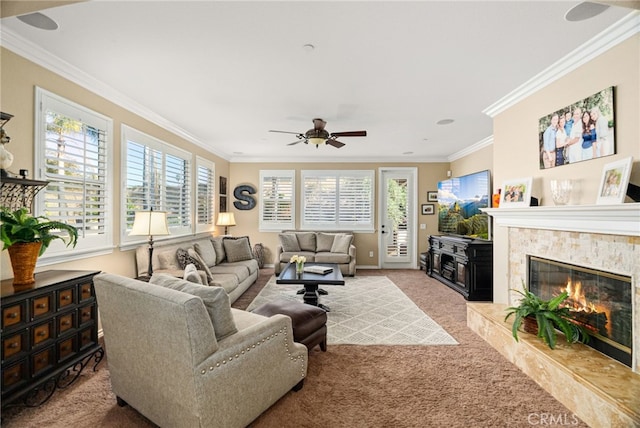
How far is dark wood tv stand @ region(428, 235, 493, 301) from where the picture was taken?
464 centimetres

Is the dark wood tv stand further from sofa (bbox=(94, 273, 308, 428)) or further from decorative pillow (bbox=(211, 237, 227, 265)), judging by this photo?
decorative pillow (bbox=(211, 237, 227, 265))

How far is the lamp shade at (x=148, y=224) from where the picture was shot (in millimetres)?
3269

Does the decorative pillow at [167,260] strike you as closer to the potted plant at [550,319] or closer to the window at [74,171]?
the window at [74,171]

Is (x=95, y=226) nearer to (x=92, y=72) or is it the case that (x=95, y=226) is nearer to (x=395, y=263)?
(x=92, y=72)

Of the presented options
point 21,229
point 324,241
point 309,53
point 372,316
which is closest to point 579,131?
point 309,53

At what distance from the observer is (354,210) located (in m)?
7.21

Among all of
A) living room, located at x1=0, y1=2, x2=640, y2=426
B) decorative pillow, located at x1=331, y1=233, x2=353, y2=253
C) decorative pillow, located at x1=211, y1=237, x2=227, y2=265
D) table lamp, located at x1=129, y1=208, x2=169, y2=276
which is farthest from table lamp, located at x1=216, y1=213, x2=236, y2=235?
table lamp, located at x1=129, y1=208, x2=169, y2=276

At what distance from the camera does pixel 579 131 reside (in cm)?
255

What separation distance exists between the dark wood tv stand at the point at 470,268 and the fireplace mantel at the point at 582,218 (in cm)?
143

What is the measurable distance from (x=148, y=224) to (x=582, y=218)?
4153mm

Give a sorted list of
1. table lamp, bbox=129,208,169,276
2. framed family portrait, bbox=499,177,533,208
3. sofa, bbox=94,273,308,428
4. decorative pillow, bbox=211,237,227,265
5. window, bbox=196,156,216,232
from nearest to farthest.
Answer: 1. sofa, bbox=94,273,308,428
2. framed family portrait, bbox=499,177,533,208
3. table lamp, bbox=129,208,169,276
4. decorative pillow, bbox=211,237,227,265
5. window, bbox=196,156,216,232

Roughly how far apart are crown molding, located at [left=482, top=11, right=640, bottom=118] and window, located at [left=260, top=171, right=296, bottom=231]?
4839 millimetres

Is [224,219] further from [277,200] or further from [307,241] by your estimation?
[307,241]

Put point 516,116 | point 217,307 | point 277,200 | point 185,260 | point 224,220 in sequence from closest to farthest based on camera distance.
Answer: point 217,307, point 516,116, point 185,260, point 224,220, point 277,200
